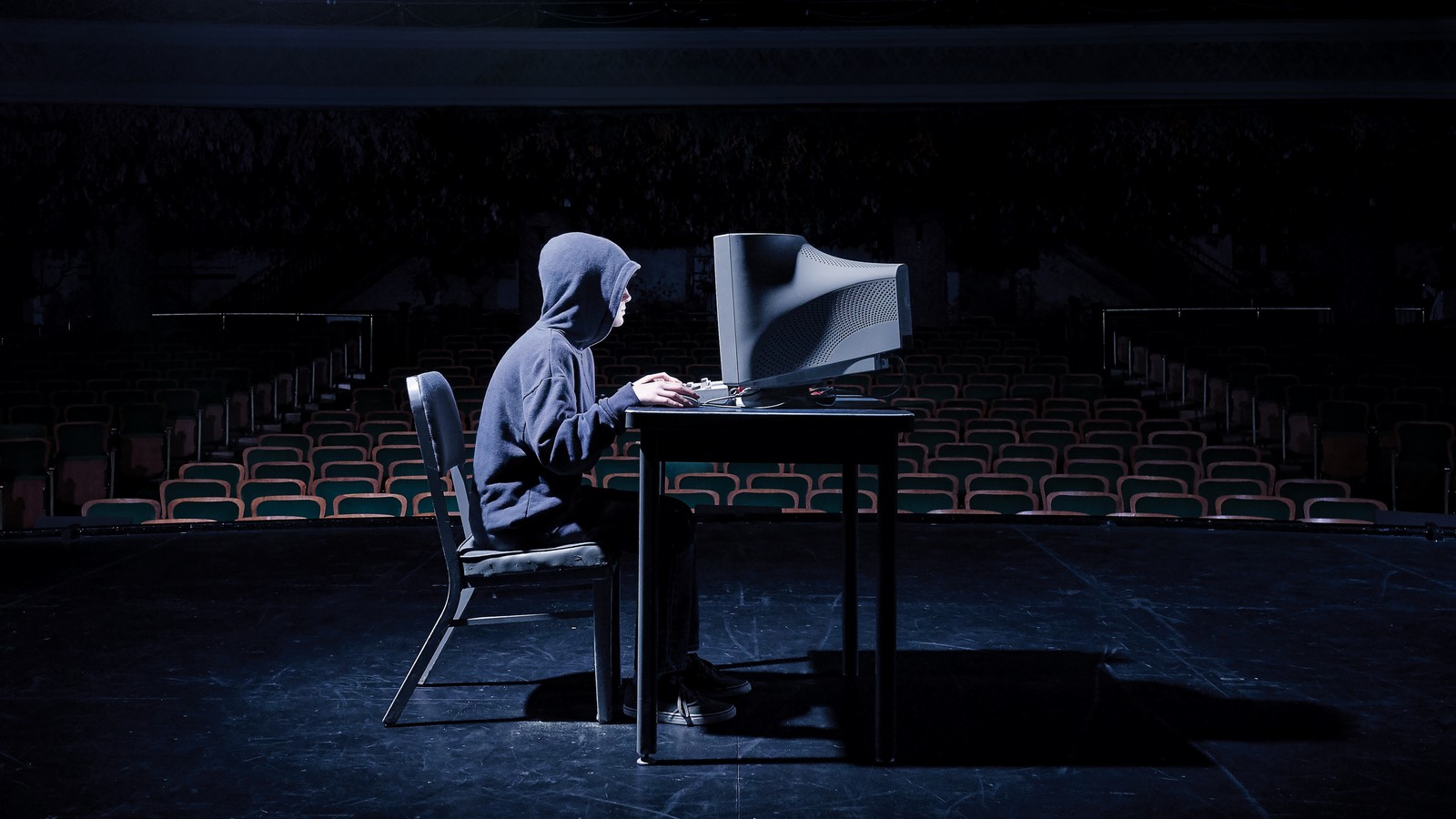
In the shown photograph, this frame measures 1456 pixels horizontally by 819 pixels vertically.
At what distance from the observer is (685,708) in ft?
8.68

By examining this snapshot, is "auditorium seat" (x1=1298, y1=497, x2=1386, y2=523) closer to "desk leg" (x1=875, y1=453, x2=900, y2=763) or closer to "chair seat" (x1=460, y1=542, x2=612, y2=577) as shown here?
"desk leg" (x1=875, y1=453, x2=900, y2=763)

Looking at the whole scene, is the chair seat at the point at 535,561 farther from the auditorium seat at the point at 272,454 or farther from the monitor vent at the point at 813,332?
the auditorium seat at the point at 272,454

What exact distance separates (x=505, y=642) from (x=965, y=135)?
11999 millimetres

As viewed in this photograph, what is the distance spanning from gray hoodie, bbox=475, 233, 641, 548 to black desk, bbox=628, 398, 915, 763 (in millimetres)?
145

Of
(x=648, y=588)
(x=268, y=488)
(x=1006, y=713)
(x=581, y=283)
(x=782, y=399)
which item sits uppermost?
(x=581, y=283)

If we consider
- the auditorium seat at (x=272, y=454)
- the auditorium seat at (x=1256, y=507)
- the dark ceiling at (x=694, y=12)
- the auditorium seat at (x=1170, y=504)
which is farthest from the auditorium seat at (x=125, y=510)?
the dark ceiling at (x=694, y=12)

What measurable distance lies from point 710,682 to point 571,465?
0.73 m

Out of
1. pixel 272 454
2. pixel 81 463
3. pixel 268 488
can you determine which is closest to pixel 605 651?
pixel 268 488

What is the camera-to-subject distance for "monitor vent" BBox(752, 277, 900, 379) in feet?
8.36

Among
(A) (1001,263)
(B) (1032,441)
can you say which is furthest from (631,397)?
(A) (1001,263)

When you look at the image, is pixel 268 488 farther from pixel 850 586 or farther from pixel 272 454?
pixel 850 586

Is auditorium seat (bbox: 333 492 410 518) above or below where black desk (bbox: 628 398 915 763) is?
below

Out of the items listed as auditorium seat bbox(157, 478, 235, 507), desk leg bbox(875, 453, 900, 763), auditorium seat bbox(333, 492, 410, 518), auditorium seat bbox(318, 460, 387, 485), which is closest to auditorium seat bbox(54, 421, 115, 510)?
auditorium seat bbox(157, 478, 235, 507)

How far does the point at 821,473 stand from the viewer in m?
7.41
